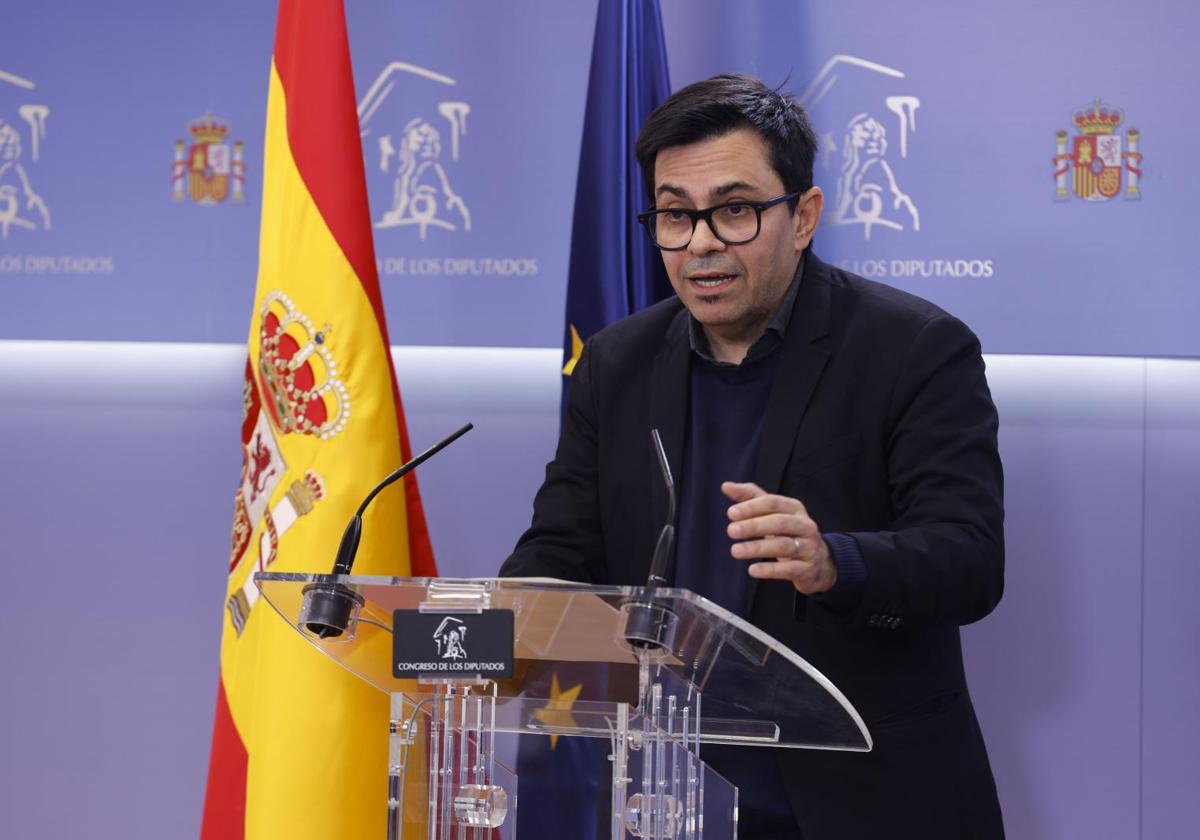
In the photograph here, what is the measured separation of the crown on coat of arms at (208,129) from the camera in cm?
358

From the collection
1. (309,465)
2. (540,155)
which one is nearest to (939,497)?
(309,465)

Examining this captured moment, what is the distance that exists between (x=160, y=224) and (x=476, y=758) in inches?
98.9

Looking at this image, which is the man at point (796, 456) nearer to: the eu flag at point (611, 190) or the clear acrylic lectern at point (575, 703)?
the clear acrylic lectern at point (575, 703)

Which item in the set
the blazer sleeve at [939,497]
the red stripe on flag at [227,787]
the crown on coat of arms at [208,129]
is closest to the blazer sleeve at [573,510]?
the blazer sleeve at [939,497]

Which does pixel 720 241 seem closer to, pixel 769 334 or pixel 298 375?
pixel 769 334

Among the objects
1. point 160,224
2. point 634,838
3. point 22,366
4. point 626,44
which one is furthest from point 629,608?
point 22,366

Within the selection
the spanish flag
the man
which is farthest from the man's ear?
the spanish flag

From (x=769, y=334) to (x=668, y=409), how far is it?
20 cm

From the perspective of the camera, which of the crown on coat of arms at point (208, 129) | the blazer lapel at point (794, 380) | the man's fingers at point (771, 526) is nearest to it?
the man's fingers at point (771, 526)

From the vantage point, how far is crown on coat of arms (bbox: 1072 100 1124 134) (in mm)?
Answer: 3178

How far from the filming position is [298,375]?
2.76 meters

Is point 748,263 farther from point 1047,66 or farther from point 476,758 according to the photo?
point 1047,66

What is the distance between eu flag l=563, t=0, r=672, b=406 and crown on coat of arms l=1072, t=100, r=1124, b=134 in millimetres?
955

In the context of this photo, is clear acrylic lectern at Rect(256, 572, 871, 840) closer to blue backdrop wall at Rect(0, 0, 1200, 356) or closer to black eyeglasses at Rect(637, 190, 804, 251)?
black eyeglasses at Rect(637, 190, 804, 251)
